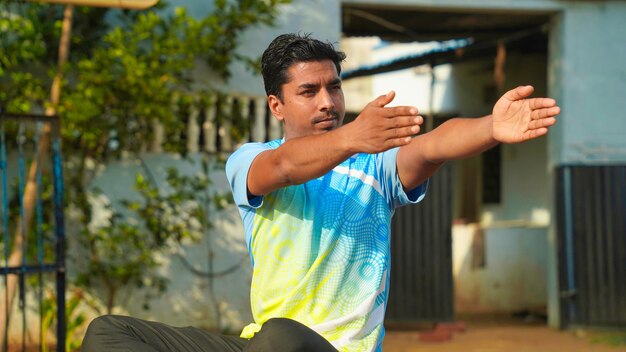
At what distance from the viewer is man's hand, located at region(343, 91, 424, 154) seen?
2383 millimetres

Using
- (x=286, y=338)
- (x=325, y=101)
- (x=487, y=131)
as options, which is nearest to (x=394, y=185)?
(x=325, y=101)

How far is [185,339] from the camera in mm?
2898

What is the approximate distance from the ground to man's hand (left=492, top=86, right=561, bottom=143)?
6.33m

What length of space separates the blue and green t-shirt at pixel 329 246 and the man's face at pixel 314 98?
0.53ft

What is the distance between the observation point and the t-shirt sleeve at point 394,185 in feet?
9.75

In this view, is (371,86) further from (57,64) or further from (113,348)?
(113,348)

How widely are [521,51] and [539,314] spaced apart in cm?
351

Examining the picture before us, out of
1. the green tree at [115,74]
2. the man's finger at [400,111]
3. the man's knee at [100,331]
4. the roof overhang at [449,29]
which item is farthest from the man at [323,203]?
the roof overhang at [449,29]

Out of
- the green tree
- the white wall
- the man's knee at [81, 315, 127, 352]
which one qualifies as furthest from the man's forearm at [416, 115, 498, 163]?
the white wall

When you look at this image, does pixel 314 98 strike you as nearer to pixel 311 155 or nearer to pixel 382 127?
pixel 311 155

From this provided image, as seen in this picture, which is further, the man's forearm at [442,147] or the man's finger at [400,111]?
the man's forearm at [442,147]

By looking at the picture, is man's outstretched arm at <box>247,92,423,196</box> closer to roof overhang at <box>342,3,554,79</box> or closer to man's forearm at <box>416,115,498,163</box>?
man's forearm at <box>416,115,498,163</box>

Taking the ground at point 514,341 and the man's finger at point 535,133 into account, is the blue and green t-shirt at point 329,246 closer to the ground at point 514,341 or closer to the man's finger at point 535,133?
the man's finger at point 535,133

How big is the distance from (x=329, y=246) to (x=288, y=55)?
65 cm
